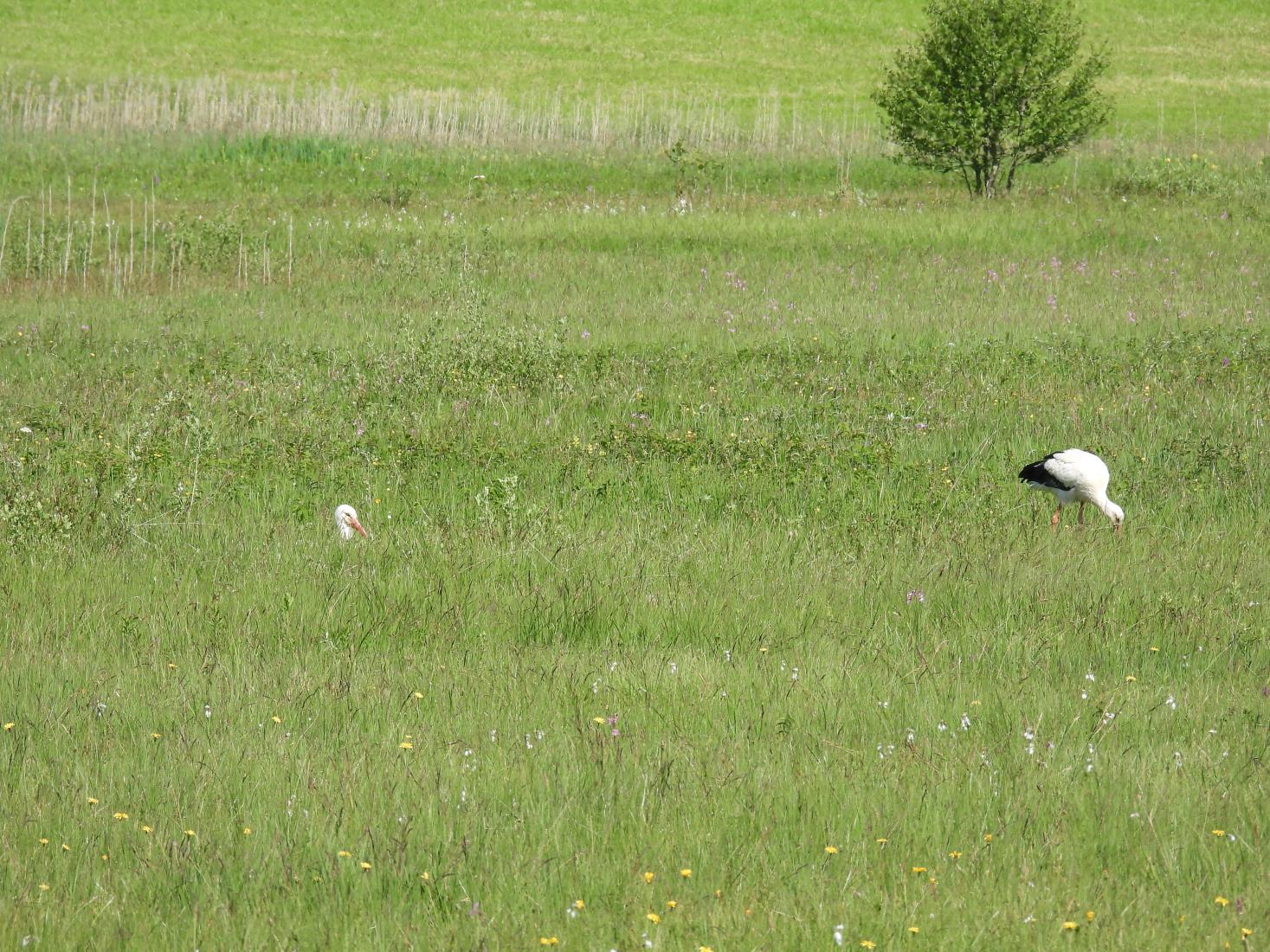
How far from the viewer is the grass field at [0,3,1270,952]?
3982mm

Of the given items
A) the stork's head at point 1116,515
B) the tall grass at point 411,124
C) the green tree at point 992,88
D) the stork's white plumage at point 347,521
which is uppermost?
the green tree at point 992,88

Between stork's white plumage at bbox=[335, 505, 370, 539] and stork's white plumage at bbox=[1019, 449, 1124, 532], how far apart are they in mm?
4313

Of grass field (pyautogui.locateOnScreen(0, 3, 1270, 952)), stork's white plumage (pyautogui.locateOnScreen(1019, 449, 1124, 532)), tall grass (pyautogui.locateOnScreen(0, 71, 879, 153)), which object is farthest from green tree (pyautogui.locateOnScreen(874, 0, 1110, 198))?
stork's white plumage (pyautogui.locateOnScreen(1019, 449, 1124, 532))

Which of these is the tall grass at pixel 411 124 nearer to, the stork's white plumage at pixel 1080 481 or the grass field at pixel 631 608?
the grass field at pixel 631 608

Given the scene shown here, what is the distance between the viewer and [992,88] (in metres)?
25.4

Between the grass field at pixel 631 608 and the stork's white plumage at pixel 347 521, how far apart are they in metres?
0.24

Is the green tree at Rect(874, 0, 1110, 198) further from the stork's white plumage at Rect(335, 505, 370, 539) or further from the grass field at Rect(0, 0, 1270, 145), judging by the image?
the stork's white plumage at Rect(335, 505, 370, 539)

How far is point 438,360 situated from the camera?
39.9 feet

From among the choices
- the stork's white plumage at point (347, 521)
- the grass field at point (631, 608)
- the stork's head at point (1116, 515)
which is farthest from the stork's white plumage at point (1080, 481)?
the stork's white plumage at point (347, 521)

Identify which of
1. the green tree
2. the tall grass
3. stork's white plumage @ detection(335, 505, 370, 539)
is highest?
the green tree

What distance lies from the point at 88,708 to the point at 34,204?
70.4 ft

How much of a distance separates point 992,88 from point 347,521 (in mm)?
20985

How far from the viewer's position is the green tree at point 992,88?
83.1 ft

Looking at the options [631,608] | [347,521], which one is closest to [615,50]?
[347,521]
